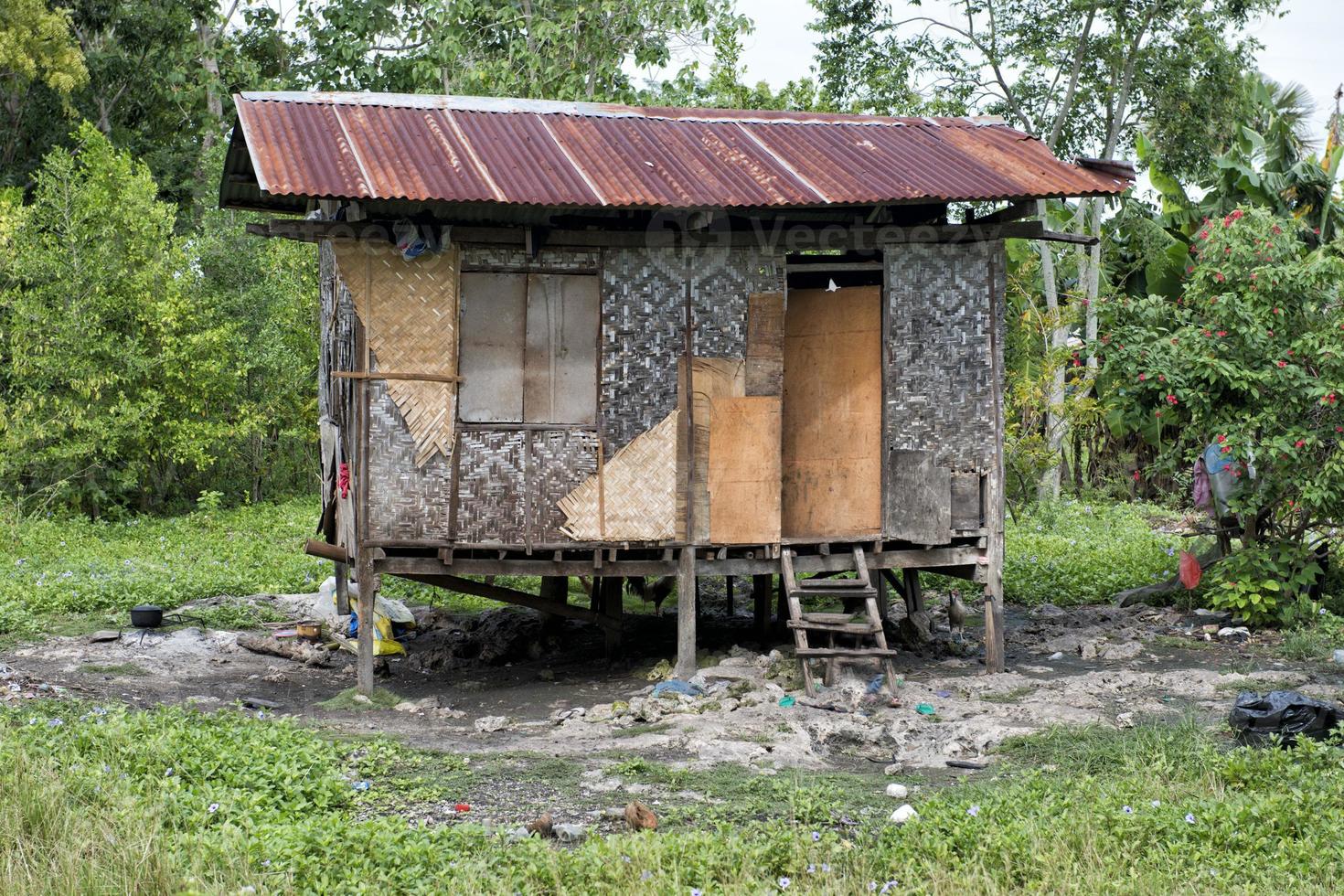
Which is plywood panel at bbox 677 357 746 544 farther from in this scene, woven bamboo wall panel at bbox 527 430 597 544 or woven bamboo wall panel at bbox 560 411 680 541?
woven bamboo wall panel at bbox 527 430 597 544

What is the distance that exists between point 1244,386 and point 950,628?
290 centimetres

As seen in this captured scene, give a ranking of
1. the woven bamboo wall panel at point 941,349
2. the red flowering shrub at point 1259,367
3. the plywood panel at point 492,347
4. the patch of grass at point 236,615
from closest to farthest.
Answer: the plywood panel at point 492,347, the woven bamboo wall panel at point 941,349, the red flowering shrub at point 1259,367, the patch of grass at point 236,615

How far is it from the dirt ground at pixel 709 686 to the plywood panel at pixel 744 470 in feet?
2.89

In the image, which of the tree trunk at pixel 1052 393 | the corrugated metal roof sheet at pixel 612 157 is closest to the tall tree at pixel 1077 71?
the tree trunk at pixel 1052 393

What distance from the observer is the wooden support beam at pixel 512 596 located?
9.23 m

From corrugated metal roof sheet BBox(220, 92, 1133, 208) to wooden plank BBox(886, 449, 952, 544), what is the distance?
1862 millimetres

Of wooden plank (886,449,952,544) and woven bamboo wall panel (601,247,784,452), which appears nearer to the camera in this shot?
woven bamboo wall panel (601,247,784,452)

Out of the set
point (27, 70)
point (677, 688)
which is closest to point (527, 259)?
point (677, 688)

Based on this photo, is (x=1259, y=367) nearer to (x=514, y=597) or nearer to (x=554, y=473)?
(x=554, y=473)

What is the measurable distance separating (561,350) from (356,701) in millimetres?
2585

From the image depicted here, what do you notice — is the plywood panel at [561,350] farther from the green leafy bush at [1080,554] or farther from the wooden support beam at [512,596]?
the green leafy bush at [1080,554]

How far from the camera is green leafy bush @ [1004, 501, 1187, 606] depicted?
479 inches

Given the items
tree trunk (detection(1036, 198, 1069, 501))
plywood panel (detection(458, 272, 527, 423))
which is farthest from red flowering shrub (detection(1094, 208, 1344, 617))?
tree trunk (detection(1036, 198, 1069, 501))

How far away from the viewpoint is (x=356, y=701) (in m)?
8.38
